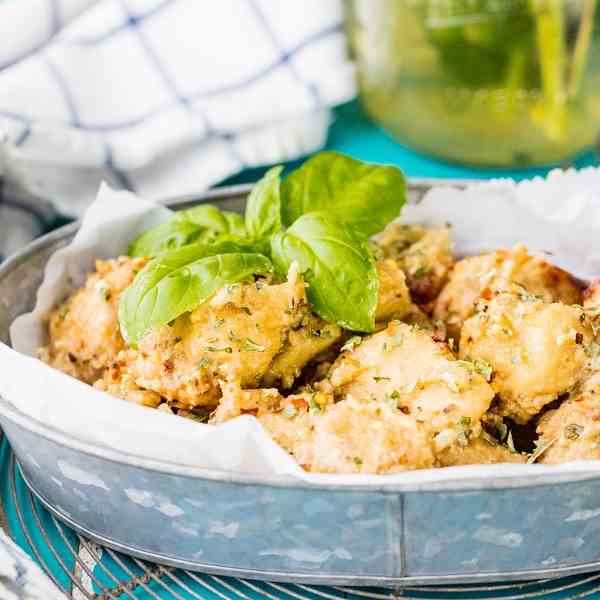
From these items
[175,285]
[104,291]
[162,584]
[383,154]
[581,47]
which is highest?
[175,285]

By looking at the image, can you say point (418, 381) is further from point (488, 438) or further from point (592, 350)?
point (592, 350)

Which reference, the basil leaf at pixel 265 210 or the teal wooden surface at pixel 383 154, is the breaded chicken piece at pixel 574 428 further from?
the teal wooden surface at pixel 383 154

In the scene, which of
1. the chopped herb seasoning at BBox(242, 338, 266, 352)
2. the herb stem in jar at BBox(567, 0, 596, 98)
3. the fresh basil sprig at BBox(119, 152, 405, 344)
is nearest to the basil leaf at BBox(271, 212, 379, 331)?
the fresh basil sprig at BBox(119, 152, 405, 344)

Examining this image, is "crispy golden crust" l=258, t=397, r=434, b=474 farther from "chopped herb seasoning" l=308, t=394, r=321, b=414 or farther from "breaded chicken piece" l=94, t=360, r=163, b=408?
"breaded chicken piece" l=94, t=360, r=163, b=408

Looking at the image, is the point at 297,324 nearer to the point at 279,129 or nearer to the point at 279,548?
the point at 279,548

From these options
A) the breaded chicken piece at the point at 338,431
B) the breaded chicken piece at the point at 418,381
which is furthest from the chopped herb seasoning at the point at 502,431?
the breaded chicken piece at the point at 338,431

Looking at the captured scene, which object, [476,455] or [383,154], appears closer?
[476,455]

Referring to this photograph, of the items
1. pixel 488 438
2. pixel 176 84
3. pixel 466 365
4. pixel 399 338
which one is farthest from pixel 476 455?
pixel 176 84
